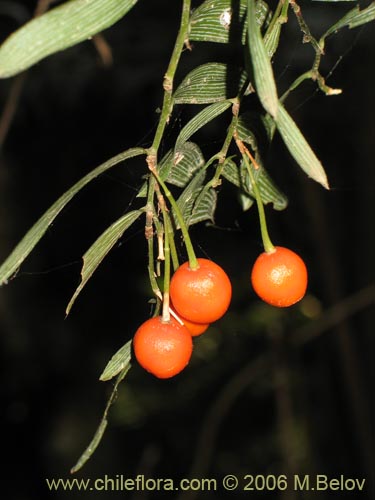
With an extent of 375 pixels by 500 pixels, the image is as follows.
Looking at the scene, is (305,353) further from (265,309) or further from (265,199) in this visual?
(265,199)

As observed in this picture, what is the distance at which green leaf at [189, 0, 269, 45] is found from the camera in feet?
3.51

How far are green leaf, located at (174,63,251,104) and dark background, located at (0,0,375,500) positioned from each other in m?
1.54

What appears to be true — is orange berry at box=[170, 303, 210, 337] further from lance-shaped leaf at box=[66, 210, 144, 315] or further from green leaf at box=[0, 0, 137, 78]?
green leaf at box=[0, 0, 137, 78]

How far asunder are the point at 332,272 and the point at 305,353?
1247mm

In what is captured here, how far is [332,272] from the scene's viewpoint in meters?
3.14

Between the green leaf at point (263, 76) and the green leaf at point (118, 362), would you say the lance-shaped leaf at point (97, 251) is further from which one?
the green leaf at point (263, 76)

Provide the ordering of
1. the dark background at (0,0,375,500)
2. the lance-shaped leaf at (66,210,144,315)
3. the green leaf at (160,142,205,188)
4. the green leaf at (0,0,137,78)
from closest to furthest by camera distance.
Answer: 1. the green leaf at (0,0,137,78)
2. the lance-shaped leaf at (66,210,144,315)
3. the green leaf at (160,142,205,188)
4. the dark background at (0,0,375,500)

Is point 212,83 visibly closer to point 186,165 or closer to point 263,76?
point 186,165

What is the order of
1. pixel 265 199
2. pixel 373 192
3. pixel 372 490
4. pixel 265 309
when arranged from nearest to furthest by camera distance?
pixel 265 199 → pixel 372 490 → pixel 373 192 → pixel 265 309

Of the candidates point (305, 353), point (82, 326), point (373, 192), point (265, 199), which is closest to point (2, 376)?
point (82, 326)

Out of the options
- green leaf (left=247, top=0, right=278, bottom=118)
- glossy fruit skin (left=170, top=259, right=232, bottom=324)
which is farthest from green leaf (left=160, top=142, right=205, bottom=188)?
green leaf (left=247, top=0, right=278, bottom=118)

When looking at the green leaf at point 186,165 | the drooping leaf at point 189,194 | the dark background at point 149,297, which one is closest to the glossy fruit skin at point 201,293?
the drooping leaf at point 189,194

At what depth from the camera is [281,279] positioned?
1.00m

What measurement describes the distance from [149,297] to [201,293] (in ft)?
9.80
